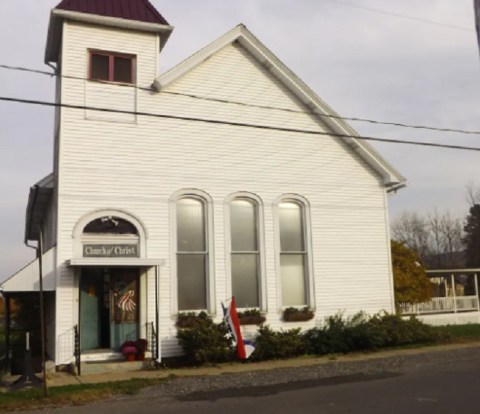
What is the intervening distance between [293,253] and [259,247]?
116 cm

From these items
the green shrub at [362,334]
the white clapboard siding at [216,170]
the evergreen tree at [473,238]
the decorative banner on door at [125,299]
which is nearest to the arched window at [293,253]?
the white clapboard siding at [216,170]

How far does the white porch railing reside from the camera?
28250 millimetres

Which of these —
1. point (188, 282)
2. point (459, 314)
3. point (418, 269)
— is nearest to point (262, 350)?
point (188, 282)

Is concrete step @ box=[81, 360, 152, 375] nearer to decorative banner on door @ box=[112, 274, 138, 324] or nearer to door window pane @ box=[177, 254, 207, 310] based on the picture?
decorative banner on door @ box=[112, 274, 138, 324]

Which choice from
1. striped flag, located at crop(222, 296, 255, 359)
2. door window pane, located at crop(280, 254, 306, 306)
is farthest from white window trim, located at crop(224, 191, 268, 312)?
striped flag, located at crop(222, 296, 255, 359)

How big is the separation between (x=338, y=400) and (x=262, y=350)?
575 cm

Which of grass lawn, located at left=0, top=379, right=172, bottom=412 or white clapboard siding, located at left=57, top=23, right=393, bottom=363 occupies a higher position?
white clapboard siding, located at left=57, top=23, right=393, bottom=363

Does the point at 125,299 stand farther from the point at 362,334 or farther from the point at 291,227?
the point at 362,334

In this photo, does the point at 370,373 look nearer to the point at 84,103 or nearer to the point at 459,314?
the point at 84,103

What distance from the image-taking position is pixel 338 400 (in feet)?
32.6

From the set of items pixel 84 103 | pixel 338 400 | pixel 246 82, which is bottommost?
pixel 338 400

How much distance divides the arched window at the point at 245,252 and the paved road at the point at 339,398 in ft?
15.7

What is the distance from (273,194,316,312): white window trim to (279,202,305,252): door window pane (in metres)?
0.15

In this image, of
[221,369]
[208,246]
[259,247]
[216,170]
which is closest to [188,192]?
[216,170]
